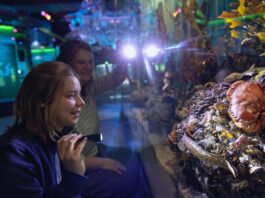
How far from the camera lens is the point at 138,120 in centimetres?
427

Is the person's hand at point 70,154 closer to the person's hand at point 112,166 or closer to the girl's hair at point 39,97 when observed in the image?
the girl's hair at point 39,97

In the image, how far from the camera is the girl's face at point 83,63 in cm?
208

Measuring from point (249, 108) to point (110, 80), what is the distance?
1633 mm

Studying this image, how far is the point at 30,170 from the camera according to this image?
935mm

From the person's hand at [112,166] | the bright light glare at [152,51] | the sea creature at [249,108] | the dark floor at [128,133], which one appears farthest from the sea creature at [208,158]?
the bright light glare at [152,51]

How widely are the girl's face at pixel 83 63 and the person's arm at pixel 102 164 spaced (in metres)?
0.68

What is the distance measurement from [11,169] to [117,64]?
2236 mm

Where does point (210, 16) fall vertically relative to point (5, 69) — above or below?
above

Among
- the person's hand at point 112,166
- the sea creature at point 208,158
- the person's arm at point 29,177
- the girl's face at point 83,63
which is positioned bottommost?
the person's hand at point 112,166

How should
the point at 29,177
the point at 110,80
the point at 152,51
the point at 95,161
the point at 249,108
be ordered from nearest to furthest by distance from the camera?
the point at 29,177
the point at 249,108
the point at 95,161
the point at 110,80
the point at 152,51

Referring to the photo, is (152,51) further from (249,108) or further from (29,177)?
(29,177)

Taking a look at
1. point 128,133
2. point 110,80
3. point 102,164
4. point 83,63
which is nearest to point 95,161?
point 102,164

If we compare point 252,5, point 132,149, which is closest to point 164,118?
point 132,149

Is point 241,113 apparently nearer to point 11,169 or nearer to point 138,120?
point 11,169
